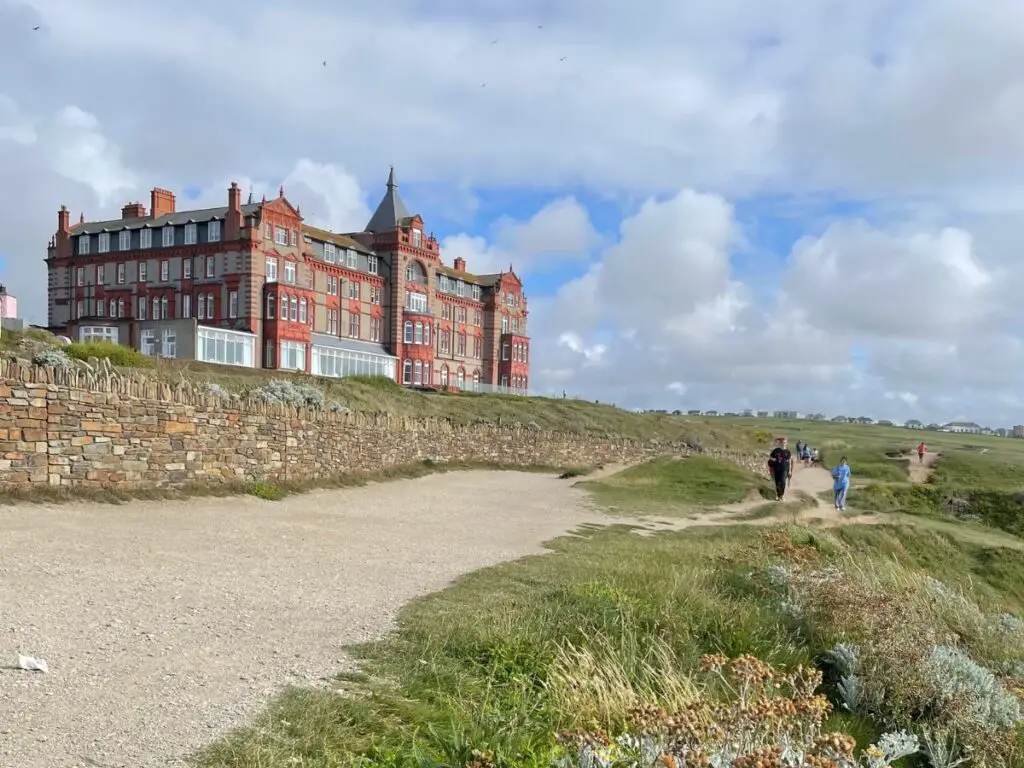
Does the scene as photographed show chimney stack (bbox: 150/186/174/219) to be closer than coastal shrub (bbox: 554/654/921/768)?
No

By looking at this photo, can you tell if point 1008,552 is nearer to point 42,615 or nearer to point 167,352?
point 42,615

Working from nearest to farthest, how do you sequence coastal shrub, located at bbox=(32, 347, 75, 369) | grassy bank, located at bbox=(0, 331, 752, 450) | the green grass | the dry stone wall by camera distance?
the dry stone wall → the green grass → coastal shrub, located at bbox=(32, 347, 75, 369) → grassy bank, located at bbox=(0, 331, 752, 450)

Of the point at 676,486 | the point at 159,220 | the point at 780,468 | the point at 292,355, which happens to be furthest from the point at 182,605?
the point at 159,220

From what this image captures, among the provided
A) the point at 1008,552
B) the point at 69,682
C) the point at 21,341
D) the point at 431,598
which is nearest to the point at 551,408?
the point at 21,341

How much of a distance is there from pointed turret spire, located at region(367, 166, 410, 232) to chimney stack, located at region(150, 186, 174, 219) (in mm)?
15334

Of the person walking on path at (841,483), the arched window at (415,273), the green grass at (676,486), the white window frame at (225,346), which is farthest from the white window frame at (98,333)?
the person walking on path at (841,483)

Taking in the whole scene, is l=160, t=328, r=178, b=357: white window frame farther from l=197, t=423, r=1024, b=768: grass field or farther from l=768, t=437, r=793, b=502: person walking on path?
l=197, t=423, r=1024, b=768: grass field

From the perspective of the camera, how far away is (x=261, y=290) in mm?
51938

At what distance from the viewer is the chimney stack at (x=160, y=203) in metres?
57.0

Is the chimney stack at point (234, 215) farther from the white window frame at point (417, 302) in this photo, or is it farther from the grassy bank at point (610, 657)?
the grassy bank at point (610, 657)

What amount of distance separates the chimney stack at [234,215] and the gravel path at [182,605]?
134ft

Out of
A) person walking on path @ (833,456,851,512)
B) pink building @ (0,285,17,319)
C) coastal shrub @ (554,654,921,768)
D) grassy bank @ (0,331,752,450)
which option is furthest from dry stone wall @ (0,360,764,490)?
pink building @ (0,285,17,319)

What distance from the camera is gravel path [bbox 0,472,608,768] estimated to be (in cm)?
432

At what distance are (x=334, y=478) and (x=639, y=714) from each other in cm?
1696
